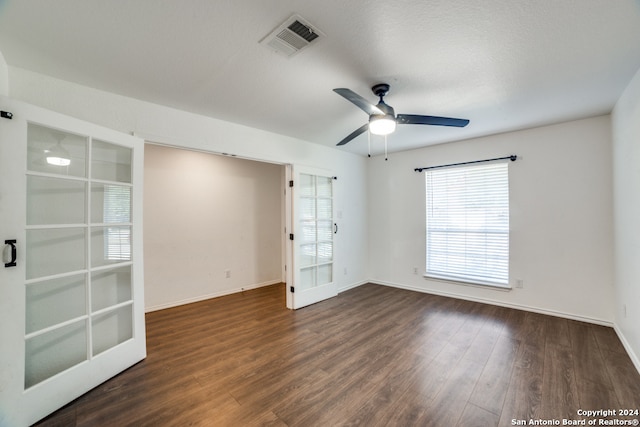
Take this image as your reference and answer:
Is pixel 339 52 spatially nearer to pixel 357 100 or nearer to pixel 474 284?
pixel 357 100

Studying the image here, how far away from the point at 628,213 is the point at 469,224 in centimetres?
177

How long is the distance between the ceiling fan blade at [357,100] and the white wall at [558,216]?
2.15m

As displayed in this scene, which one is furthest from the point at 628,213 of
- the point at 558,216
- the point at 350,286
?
the point at 350,286

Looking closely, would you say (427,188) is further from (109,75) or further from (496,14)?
(109,75)

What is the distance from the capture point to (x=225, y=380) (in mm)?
2166

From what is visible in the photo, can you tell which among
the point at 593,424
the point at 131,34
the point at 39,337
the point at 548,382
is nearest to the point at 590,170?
the point at 548,382

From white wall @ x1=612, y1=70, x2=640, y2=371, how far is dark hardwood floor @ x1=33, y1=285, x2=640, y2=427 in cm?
31

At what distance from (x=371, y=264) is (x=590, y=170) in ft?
11.4

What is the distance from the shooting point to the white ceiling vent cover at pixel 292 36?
1.60m

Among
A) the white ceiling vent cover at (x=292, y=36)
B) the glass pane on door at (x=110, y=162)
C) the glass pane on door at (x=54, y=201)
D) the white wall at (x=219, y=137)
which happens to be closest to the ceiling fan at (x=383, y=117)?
the white ceiling vent cover at (x=292, y=36)

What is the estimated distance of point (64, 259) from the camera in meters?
2.00

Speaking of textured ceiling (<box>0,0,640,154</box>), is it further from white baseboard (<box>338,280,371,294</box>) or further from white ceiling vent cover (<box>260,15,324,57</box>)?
white baseboard (<box>338,280,371,294</box>)

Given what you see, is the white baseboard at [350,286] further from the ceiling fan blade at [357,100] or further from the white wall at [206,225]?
the ceiling fan blade at [357,100]

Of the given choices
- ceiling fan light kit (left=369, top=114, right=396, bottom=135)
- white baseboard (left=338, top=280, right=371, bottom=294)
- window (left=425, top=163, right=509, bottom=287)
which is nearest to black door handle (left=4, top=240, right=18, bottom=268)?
ceiling fan light kit (left=369, top=114, right=396, bottom=135)
